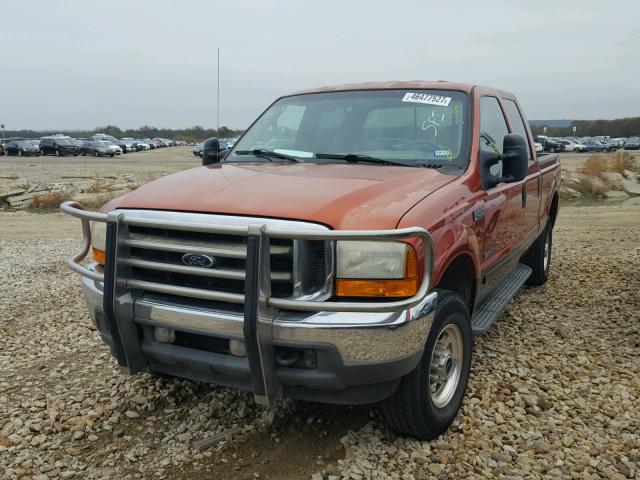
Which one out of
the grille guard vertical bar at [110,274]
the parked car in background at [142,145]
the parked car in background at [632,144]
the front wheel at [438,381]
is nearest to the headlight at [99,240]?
the grille guard vertical bar at [110,274]

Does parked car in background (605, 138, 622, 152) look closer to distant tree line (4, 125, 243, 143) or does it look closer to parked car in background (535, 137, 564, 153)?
parked car in background (535, 137, 564, 153)

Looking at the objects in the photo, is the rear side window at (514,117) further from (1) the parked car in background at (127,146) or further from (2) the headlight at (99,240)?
(1) the parked car in background at (127,146)

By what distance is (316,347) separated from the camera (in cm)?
263

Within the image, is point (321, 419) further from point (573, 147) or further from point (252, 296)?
point (573, 147)

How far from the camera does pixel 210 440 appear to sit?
3.29 meters

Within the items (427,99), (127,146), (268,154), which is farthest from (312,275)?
(127,146)

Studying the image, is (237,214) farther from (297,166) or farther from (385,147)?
(385,147)

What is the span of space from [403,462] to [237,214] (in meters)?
1.55

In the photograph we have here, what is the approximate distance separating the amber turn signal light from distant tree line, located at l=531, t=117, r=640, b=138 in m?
92.4

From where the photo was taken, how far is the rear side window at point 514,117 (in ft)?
16.9

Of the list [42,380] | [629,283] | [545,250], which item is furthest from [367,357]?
[629,283]

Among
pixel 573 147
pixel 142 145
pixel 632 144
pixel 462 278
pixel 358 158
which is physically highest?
pixel 632 144

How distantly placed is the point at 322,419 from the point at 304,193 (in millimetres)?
1424

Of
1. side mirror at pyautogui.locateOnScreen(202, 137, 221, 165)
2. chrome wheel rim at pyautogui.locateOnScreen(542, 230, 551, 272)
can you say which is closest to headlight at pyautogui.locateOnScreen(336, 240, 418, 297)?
side mirror at pyautogui.locateOnScreen(202, 137, 221, 165)
